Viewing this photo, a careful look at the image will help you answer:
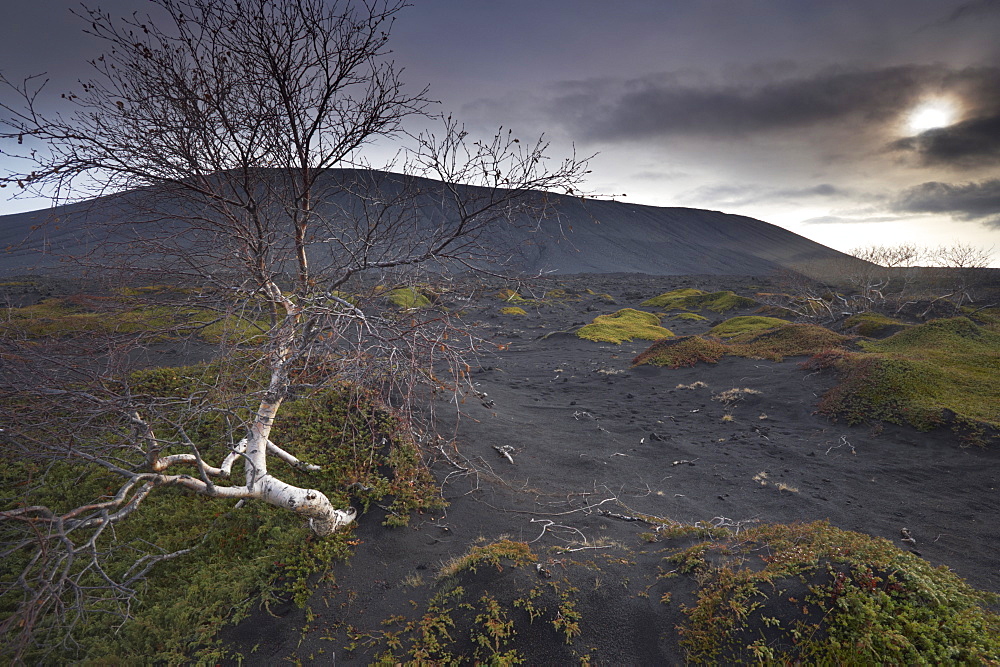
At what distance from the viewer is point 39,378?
4.13m

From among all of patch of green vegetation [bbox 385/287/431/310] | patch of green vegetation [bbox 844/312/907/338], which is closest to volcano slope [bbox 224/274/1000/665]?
patch of green vegetation [bbox 385/287/431/310]

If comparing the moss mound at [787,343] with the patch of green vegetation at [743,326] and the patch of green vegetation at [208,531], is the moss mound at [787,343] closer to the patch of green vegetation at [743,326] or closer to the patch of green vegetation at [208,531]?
the patch of green vegetation at [743,326]

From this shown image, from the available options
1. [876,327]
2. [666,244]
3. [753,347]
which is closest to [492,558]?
[753,347]

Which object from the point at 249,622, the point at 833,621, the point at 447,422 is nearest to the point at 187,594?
the point at 249,622

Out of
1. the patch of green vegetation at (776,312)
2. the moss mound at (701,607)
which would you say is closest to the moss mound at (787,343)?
the patch of green vegetation at (776,312)

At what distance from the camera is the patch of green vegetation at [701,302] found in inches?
1222

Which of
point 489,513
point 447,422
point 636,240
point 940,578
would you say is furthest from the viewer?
point 636,240

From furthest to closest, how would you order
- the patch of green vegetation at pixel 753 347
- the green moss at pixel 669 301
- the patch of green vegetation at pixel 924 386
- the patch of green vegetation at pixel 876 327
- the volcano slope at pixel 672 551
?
the green moss at pixel 669 301 < the patch of green vegetation at pixel 876 327 < the patch of green vegetation at pixel 753 347 < the patch of green vegetation at pixel 924 386 < the volcano slope at pixel 672 551

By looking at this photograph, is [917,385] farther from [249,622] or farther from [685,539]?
[249,622]

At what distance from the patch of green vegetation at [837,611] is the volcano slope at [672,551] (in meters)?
0.01

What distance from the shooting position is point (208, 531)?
18.9ft

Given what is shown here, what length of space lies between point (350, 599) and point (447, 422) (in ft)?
15.5

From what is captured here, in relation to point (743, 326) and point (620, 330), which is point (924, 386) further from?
point (620, 330)

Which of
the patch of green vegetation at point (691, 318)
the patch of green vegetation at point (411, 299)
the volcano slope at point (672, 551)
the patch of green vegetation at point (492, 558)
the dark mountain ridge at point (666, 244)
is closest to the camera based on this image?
the volcano slope at point (672, 551)
